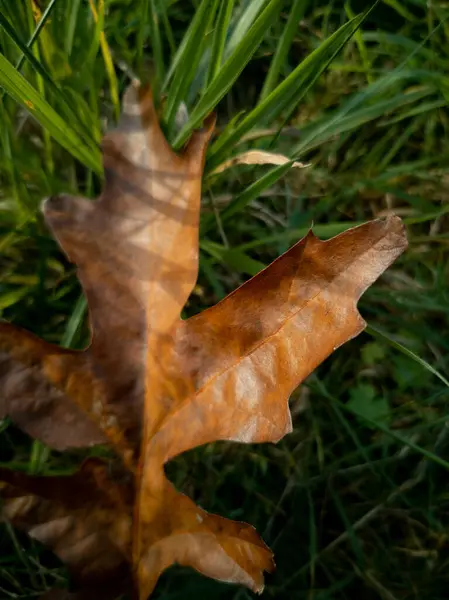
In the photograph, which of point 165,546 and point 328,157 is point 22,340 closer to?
point 165,546

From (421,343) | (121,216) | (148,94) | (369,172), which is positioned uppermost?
(148,94)

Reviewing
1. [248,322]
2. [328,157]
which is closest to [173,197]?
[248,322]

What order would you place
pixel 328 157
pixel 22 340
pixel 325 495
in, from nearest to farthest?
pixel 22 340
pixel 325 495
pixel 328 157

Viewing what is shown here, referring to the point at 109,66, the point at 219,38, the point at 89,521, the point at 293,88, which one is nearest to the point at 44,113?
the point at 109,66

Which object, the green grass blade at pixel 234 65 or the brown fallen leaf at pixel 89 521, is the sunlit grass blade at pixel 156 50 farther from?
the brown fallen leaf at pixel 89 521


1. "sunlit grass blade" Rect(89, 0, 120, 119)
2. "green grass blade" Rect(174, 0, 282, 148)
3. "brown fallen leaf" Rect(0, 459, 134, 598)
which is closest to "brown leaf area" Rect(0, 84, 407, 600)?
"brown fallen leaf" Rect(0, 459, 134, 598)

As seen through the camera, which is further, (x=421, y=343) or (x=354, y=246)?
(x=421, y=343)
